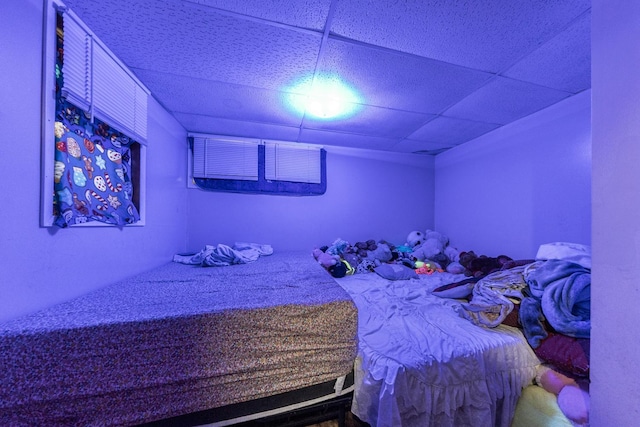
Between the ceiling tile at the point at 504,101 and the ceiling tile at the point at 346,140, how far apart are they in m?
0.84

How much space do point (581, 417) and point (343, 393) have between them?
97cm

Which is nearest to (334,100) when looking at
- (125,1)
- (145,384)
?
(125,1)

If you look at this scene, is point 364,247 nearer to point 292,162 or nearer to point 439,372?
point 292,162

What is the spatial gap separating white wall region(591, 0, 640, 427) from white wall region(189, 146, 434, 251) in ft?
7.32

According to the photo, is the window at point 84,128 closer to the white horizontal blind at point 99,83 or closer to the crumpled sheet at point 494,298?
the white horizontal blind at point 99,83

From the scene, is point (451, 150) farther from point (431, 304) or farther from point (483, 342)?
point (483, 342)

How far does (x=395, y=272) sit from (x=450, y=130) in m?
1.68

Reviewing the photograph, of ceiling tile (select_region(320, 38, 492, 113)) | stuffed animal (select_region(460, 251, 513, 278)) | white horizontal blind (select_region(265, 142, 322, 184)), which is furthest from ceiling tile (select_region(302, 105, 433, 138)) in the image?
stuffed animal (select_region(460, 251, 513, 278))

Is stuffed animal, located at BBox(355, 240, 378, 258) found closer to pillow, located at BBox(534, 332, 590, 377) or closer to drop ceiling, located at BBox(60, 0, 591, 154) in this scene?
drop ceiling, located at BBox(60, 0, 591, 154)

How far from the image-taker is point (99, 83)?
3.64ft

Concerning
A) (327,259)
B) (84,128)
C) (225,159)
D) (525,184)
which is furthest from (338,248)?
(84,128)

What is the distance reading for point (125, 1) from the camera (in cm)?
92

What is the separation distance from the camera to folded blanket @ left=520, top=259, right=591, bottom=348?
103 centimetres

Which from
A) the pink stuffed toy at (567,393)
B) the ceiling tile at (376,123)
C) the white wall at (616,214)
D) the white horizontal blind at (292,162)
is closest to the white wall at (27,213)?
the ceiling tile at (376,123)
